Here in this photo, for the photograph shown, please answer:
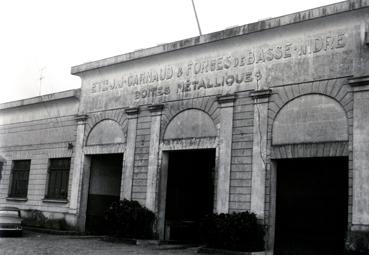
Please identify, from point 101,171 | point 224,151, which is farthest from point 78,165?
point 224,151

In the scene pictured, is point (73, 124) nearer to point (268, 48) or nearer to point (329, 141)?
point (268, 48)

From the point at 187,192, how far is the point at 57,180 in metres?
6.17

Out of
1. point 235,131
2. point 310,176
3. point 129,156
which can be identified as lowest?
point 310,176

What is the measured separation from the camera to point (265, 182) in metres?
14.1

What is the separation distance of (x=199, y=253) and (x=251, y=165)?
9.52 ft

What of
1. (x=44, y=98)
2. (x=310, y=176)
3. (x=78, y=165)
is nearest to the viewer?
(x=310, y=176)

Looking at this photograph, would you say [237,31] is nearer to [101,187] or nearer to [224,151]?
[224,151]

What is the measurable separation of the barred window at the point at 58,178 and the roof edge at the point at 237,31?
401cm

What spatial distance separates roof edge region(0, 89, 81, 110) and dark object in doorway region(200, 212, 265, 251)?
9446 mm

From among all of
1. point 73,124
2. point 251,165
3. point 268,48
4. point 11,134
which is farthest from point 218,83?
point 11,134

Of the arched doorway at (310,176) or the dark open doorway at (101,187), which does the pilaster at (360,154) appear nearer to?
the arched doorway at (310,176)

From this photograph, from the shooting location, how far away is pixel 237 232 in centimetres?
1364

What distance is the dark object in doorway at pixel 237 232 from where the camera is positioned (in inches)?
535

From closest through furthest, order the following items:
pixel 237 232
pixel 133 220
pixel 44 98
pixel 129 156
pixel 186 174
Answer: pixel 237 232, pixel 133 220, pixel 129 156, pixel 186 174, pixel 44 98
